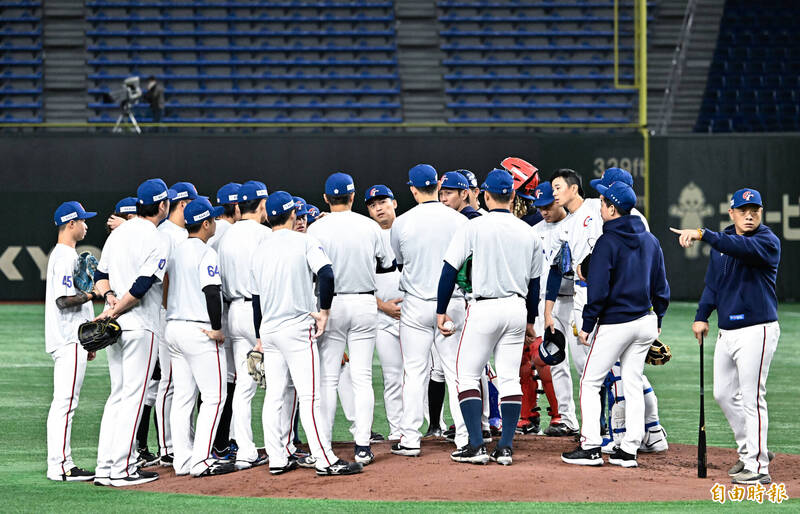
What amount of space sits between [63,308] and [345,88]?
1750 centimetres

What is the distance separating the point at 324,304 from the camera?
21.7ft

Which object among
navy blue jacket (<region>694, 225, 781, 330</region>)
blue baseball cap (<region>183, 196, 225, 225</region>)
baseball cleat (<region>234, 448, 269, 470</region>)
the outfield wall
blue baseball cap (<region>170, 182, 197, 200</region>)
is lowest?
baseball cleat (<region>234, 448, 269, 470</region>)

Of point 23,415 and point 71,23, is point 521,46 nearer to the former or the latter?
point 71,23

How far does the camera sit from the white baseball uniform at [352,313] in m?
6.94

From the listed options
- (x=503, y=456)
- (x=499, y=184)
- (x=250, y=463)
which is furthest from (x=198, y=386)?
(x=499, y=184)

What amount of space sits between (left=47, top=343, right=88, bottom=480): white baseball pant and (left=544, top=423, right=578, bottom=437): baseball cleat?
3.65m

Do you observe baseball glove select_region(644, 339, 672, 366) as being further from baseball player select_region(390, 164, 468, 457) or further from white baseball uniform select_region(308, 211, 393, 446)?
white baseball uniform select_region(308, 211, 393, 446)

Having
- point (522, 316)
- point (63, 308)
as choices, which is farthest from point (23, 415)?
point (522, 316)

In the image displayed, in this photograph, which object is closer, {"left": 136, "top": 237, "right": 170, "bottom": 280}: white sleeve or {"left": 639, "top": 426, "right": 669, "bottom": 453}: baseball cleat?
{"left": 136, "top": 237, "right": 170, "bottom": 280}: white sleeve

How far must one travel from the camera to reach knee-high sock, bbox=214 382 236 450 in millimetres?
7387

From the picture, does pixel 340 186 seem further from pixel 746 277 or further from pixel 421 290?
pixel 746 277

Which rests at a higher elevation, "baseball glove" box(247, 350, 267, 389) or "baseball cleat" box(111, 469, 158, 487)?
"baseball glove" box(247, 350, 267, 389)

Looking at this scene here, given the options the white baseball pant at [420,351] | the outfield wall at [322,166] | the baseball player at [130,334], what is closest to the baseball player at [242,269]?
the baseball player at [130,334]

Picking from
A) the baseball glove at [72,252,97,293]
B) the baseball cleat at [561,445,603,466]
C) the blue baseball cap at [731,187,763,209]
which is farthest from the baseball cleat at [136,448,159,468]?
the blue baseball cap at [731,187,763,209]
